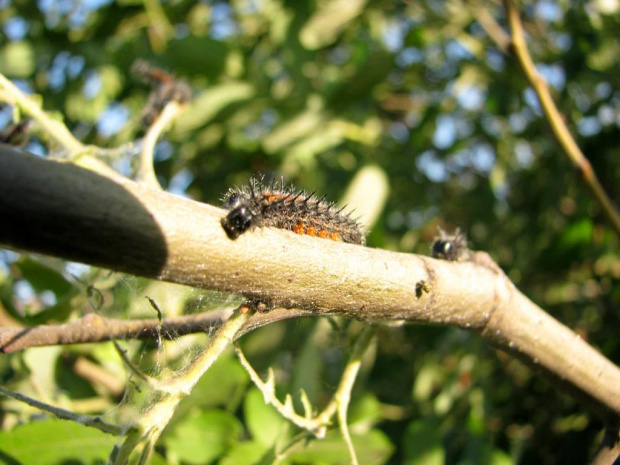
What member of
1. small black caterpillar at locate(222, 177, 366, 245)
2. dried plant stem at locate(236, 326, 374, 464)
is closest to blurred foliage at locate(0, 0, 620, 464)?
dried plant stem at locate(236, 326, 374, 464)

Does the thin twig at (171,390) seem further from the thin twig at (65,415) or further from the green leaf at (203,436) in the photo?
the green leaf at (203,436)

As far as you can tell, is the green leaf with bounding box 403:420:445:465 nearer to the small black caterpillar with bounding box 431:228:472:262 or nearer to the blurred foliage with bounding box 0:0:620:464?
the blurred foliage with bounding box 0:0:620:464

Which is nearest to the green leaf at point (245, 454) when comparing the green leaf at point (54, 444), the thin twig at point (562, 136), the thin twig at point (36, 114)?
the green leaf at point (54, 444)

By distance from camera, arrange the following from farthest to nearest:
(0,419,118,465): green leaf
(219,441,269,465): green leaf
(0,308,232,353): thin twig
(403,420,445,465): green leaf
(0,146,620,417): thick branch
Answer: (403,420,445,465): green leaf
(219,441,269,465): green leaf
(0,419,118,465): green leaf
(0,308,232,353): thin twig
(0,146,620,417): thick branch

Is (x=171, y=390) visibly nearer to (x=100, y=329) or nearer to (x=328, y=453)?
(x=100, y=329)

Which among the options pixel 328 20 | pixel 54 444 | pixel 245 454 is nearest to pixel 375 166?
pixel 328 20

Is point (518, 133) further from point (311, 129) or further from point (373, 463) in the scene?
point (373, 463)

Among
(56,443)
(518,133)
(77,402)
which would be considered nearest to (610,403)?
(56,443)
